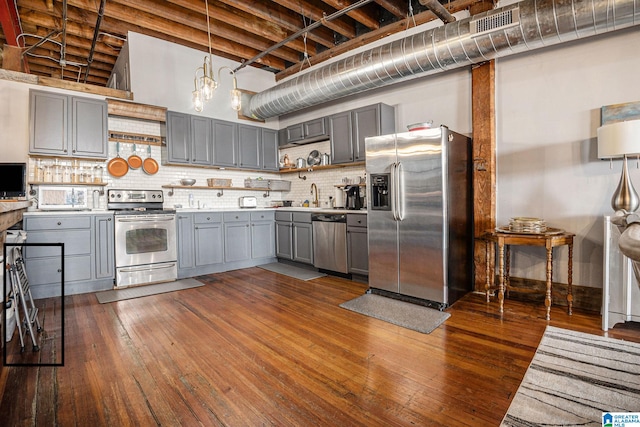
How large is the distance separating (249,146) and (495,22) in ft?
13.8

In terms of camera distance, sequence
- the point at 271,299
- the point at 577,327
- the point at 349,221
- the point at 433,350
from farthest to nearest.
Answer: the point at 349,221, the point at 271,299, the point at 577,327, the point at 433,350

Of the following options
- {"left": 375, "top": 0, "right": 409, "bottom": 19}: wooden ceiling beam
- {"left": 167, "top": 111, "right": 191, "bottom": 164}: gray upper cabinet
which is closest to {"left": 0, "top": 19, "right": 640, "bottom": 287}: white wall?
{"left": 375, "top": 0, "right": 409, "bottom": 19}: wooden ceiling beam

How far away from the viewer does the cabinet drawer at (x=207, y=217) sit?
499cm

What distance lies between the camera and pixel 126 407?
1.80 meters

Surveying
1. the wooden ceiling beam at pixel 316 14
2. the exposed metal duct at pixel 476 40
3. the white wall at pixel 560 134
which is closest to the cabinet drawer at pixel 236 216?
the exposed metal duct at pixel 476 40

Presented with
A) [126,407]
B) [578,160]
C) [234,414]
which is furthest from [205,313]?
[578,160]

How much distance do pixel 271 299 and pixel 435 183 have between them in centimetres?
225

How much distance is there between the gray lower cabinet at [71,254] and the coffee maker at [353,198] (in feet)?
10.7

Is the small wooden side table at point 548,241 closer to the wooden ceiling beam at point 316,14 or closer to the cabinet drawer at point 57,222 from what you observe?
the wooden ceiling beam at point 316,14

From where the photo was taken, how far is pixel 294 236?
5.48 metres

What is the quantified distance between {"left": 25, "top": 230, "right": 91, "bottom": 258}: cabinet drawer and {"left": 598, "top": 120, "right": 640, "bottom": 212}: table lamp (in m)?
5.58

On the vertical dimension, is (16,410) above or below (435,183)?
below

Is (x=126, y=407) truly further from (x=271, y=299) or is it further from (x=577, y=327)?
(x=577, y=327)

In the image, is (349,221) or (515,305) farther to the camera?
(349,221)
